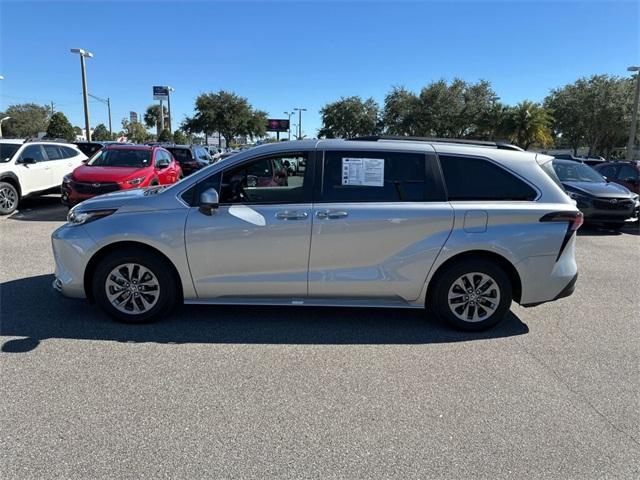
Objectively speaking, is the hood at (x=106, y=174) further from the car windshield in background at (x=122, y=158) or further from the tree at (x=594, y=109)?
the tree at (x=594, y=109)

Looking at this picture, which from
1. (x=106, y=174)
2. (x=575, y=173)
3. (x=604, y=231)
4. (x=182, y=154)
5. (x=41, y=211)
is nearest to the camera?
(x=106, y=174)

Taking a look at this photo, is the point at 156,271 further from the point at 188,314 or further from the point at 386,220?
the point at 386,220

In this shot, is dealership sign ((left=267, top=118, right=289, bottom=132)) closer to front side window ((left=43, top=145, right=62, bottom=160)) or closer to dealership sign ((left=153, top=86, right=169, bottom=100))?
dealership sign ((left=153, top=86, right=169, bottom=100))

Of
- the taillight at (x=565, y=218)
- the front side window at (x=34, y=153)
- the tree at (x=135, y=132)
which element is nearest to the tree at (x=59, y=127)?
the tree at (x=135, y=132)

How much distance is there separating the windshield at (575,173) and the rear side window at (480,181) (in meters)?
8.36

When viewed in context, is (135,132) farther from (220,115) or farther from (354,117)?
(354,117)

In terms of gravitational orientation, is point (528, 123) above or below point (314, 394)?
above

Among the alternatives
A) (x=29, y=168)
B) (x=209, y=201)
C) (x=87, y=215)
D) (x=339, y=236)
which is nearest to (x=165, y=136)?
(x=29, y=168)

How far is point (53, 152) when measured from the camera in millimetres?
11773

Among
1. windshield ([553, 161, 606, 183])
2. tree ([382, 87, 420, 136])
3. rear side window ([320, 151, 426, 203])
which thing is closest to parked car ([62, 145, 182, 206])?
rear side window ([320, 151, 426, 203])

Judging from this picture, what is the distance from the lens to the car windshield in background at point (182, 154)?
1764 cm

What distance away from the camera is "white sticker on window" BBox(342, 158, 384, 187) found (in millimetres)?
4242

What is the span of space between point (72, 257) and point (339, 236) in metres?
2.53

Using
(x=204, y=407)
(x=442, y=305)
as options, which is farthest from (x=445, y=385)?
(x=204, y=407)
